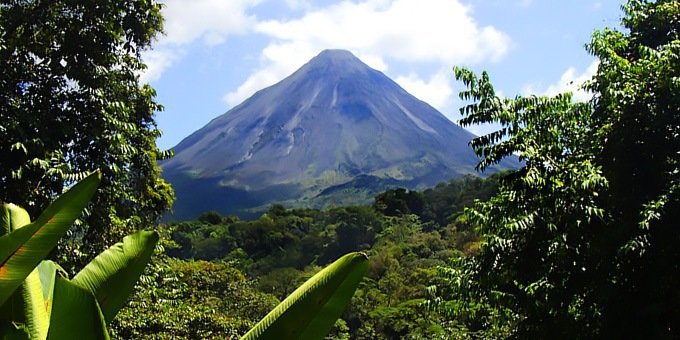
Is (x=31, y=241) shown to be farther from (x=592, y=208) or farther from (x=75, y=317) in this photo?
(x=592, y=208)

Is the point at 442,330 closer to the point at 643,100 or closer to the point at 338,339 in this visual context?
the point at 338,339

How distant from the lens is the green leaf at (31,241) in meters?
0.77

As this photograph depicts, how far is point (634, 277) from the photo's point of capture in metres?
4.16

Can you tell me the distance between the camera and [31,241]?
78 cm

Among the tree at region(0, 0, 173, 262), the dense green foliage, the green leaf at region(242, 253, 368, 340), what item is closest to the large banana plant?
the green leaf at region(242, 253, 368, 340)

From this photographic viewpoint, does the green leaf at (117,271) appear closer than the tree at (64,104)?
Yes

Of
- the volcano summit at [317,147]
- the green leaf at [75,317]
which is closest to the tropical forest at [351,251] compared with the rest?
the green leaf at [75,317]

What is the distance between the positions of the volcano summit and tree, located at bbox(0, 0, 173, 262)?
285 feet

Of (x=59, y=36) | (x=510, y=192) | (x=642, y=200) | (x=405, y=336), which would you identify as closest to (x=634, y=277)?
(x=642, y=200)

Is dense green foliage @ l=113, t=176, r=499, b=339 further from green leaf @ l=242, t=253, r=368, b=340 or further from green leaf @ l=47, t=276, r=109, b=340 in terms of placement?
green leaf @ l=47, t=276, r=109, b=340

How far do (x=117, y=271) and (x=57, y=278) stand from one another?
0.15 meters

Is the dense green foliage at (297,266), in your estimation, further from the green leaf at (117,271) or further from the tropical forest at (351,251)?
the green leaf at (117,271)

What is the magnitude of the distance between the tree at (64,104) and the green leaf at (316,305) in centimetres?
527

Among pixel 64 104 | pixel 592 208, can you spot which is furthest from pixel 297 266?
pixel 592 208
